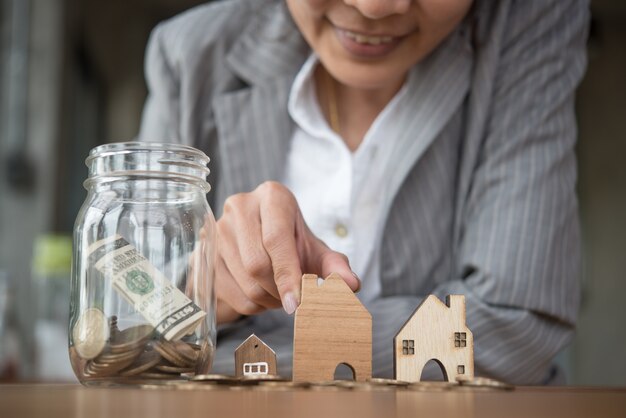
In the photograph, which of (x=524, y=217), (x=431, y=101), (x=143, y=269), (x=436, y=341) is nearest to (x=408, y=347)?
(x=436, y=341)

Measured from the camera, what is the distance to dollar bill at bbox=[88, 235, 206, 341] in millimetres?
685

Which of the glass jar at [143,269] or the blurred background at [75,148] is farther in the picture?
the blurred background at [75,148]

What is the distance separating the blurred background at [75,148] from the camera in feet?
9.65

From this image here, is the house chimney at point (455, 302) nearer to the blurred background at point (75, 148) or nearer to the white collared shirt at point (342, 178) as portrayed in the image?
the white collared shirt at point (342, 178)

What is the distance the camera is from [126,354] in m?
0.67

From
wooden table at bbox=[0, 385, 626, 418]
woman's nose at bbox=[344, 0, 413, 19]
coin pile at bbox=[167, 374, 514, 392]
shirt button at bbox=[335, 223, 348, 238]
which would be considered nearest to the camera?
wooden table at bbox=[0, 385, 626, 418]

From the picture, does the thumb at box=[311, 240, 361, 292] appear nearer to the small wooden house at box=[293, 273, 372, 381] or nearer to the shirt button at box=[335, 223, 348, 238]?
the small wooden house at box=[293, 273, 372, 381]

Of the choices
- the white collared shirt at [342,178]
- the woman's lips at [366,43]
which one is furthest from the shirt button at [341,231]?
the woman's lips at [366,43]

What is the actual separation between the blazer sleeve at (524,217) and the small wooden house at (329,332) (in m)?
0.36

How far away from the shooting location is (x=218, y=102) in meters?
1.36

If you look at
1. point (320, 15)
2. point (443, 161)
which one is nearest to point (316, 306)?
point (320, 15)

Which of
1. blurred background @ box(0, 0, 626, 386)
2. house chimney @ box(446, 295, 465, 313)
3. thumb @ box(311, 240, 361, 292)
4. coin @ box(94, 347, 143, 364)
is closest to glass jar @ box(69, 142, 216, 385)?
coin @ box(94, 347, 143, 364)

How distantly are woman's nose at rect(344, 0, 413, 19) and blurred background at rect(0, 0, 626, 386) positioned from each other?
1.17 meters

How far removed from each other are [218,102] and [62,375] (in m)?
0.80
